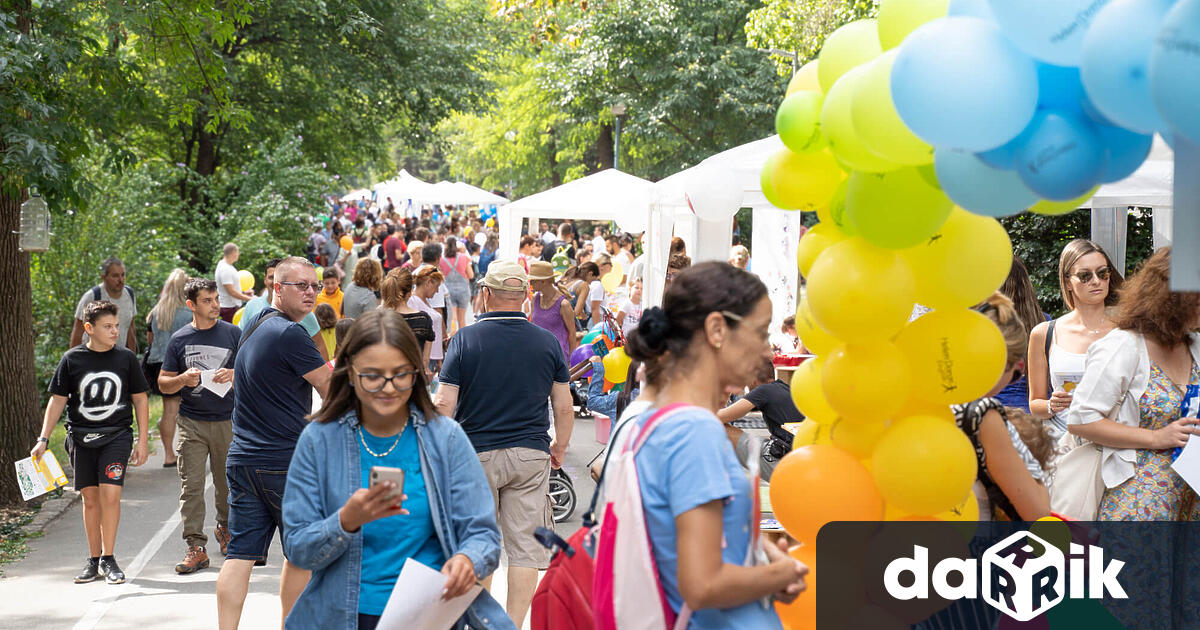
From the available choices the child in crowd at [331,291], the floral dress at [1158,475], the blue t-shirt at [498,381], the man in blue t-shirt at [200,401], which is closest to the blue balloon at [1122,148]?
the floral dress at [1158,475]

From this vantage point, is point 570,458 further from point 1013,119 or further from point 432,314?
point 1013,119

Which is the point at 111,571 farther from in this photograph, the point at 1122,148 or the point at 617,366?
the point at 1122,148

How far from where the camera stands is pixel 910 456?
135 inches

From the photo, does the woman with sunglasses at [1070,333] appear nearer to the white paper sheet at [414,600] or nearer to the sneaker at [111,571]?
the white paper sheet at [414,600]

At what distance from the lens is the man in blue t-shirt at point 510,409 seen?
6.01 metres

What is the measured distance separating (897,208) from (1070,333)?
10.3ft

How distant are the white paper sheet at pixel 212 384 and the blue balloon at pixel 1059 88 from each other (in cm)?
616

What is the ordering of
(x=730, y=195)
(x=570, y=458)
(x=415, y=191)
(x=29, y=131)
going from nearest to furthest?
(x=29, y=131), (x=730, y=195), (x=570, y=458), (x=415, y=191)

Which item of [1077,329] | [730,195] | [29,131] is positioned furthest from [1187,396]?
[29,131]

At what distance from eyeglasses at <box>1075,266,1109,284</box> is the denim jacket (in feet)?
12.1

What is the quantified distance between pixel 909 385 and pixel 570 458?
324 inches

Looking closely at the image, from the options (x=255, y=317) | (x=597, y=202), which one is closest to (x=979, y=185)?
(x=255, y=317)

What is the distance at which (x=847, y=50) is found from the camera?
3641mm

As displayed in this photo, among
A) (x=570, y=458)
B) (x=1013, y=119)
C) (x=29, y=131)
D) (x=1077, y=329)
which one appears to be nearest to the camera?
(x=1013, y=119)
